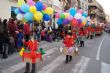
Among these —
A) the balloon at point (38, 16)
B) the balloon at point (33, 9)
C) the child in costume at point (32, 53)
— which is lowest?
the child in costume at point (32, 53)

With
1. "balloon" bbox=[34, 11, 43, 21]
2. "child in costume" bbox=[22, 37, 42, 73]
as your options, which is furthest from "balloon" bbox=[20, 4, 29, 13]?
"child in costume" bbox=[22, 37, 42, 73]

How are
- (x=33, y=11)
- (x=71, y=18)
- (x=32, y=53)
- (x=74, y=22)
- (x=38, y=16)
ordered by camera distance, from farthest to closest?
Answer: (x=74, y=22) < (x=71, y=18) < (x=32, y=53) < (x=33, y=11) < (x=38, y=16)

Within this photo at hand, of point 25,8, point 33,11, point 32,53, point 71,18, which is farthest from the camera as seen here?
point 71,18

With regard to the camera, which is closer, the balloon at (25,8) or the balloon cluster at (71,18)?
the balloon at (25,8)

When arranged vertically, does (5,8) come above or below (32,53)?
above

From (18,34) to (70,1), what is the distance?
4799 cm

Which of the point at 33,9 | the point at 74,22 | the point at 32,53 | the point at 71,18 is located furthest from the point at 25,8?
the point at 74,22

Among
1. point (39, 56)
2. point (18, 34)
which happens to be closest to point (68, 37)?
point (39, 56)

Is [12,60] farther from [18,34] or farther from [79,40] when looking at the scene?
[79,40]

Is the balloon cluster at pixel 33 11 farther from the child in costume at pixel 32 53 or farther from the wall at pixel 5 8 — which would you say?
the wall at pixel 5 8

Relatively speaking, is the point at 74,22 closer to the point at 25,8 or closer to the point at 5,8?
the point at 25,8

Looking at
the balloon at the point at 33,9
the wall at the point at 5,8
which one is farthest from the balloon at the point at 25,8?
the wall at the point at 5,8

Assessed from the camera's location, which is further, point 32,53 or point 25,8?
point 32,53

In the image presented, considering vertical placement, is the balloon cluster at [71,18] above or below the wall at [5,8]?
below
